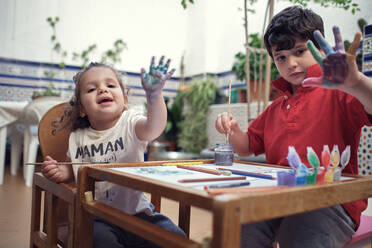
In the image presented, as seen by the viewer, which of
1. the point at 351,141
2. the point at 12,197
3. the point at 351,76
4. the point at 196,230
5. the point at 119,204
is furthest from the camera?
the point at 12,197

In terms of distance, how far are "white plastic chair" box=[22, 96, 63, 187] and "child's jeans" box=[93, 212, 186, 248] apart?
1827 mm

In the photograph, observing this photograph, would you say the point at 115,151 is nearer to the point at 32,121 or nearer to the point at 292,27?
the point at 292,27

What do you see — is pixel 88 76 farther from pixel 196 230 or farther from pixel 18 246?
pixel 196 230

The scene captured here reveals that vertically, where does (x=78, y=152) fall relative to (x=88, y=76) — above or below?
below

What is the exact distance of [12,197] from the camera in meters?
2.21

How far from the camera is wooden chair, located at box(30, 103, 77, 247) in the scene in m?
0.81

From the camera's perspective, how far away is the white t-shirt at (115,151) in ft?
3.25

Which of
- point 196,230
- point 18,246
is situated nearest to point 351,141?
point 196,230

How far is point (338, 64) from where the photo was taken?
0.56 metres

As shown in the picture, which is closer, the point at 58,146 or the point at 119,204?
the point at 119,204

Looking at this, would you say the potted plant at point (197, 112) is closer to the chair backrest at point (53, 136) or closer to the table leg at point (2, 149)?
the table leg at point (2, 149)

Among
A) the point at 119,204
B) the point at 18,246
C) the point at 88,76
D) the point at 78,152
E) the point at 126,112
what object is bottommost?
the point at 18,246

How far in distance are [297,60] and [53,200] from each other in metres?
0.84

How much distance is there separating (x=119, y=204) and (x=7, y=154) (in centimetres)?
341
